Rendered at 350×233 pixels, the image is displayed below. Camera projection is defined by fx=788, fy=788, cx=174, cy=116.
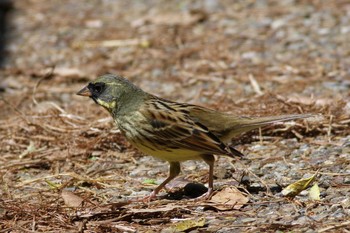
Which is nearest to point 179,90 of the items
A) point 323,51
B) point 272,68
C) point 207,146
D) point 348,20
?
point 272,68

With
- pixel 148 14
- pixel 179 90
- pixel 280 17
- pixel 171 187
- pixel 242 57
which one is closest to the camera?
pixel 171 187

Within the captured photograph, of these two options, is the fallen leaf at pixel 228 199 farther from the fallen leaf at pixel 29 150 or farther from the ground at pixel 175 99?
the fallen leaf at pixel 29 150

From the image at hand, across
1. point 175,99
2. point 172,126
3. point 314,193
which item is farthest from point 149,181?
point 175,99

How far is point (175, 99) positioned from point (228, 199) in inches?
131

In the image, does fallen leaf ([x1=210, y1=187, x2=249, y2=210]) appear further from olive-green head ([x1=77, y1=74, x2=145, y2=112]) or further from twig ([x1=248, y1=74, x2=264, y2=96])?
twig ([x1=248, y1=74, x2=264, y2=96])

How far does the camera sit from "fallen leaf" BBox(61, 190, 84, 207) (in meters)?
5.56

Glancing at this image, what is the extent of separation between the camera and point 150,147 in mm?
5586

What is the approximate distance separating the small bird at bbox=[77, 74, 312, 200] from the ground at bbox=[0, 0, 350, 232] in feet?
1.05

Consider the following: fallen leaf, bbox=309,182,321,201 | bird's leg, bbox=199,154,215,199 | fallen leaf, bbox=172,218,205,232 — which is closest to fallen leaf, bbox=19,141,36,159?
bird's leg, bbox=199,154,215,199

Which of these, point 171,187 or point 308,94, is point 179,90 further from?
point 171,187

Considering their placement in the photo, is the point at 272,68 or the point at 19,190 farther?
the point at 272,68

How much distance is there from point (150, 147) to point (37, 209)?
2.95ft

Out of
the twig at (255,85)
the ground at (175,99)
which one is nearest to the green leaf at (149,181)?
the ground at (175,99)

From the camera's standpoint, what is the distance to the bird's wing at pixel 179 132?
Answer: 5.44m
